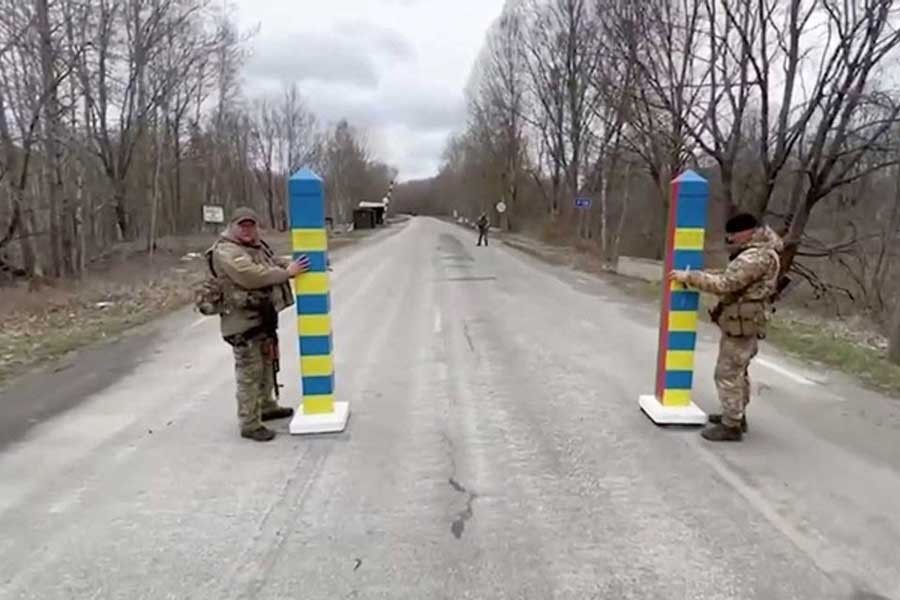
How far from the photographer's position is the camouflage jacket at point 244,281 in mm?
4766

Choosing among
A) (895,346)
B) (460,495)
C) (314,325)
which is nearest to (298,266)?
(314,325)

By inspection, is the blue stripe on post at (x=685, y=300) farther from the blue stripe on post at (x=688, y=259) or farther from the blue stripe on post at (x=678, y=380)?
the blue stripe on post at (x=678, y=380)

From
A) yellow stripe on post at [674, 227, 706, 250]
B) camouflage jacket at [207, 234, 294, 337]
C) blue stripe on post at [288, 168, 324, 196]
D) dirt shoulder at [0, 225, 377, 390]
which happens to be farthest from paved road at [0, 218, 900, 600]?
dirt shoulder at [0, 225, 377, 390]

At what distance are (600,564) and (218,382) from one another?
4761 millimetres

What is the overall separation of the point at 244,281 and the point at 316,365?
96 cm

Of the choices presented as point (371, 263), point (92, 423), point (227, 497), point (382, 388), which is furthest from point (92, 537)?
point (371, 263)

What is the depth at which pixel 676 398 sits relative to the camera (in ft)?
17.8

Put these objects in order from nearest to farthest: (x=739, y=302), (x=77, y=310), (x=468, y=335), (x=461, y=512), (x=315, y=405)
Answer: (x=461, y=512) < (x=739, y=302) < (x=315, y=405) < (x=468, y=335) < (x=77, y=310)

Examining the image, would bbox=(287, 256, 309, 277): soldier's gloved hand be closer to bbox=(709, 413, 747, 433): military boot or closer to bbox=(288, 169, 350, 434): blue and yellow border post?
bbox=(288, 169, 350, 434): blue and yellow border post

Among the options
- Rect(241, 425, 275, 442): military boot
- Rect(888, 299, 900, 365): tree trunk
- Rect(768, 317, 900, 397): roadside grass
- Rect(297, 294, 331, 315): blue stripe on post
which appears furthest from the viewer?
Rect(888, 299, 900, 365): tree trunk

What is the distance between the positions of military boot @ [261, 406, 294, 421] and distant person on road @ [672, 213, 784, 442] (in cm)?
341

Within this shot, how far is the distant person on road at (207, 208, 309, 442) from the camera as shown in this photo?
4.80 metres

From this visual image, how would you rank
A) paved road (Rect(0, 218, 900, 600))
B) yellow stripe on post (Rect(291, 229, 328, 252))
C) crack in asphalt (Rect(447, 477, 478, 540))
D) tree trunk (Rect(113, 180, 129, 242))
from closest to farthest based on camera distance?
paved road (Rect(0, 218, 900, 600)) → crack in asphalt (Rect(447, 477, 478, 540)) → yellow stripe on post (Rect(291, 229, 328, 252)) → tree trunk (Rect(113, 180, 129, 242))

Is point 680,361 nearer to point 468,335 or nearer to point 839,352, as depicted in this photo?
point 839,352
